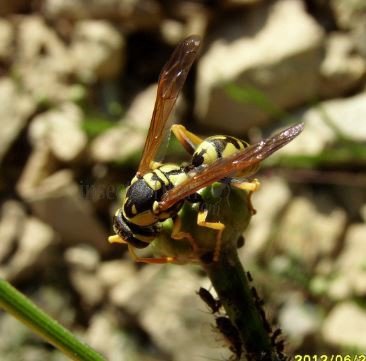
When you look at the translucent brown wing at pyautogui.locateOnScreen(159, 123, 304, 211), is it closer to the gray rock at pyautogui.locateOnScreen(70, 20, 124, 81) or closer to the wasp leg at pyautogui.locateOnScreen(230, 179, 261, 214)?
the wasp leg at pyautogui.locateOnScreen(230, 179, 261, 214)

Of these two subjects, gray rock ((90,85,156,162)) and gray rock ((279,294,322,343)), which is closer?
gray rock ((279,294,322,343))

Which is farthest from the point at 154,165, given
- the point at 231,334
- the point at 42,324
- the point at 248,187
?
the point at 42,324

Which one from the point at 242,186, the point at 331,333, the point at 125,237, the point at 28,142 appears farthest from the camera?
the point at 28,142

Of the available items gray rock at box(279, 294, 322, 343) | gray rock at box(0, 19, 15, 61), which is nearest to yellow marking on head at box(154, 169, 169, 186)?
gray rock at box(279, 294, 322, 343)

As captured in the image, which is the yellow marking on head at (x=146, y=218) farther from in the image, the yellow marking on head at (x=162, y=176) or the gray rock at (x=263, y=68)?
the gray rock at (x=263, y=68)

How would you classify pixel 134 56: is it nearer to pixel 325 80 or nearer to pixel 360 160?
pixel 325 80

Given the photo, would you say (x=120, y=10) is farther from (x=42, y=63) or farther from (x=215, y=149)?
(x=215, y=149)

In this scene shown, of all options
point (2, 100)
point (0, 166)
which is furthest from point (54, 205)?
point (2, 100)

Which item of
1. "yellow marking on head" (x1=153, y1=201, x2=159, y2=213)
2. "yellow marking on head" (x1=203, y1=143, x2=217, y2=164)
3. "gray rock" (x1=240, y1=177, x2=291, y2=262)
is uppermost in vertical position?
"gray rock" (x1=240, y1=177, x2=291, y2=262)
